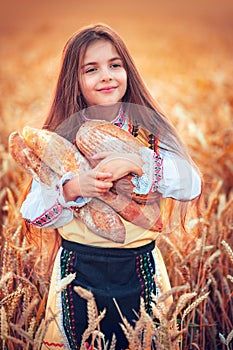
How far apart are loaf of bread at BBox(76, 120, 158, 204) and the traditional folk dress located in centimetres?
2

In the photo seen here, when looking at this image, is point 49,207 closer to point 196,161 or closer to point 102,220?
point 102,220

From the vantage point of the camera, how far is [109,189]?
1.42 metres

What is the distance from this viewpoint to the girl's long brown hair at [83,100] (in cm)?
152

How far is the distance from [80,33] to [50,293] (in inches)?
27.1

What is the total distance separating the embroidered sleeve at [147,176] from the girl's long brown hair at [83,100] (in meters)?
0.09

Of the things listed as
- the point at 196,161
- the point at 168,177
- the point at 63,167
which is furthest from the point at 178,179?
the point at 196,161

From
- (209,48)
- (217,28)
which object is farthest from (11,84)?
(217,28)

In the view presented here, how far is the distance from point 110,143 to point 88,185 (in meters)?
0.11

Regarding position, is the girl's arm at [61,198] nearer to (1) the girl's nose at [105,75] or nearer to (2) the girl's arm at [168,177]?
(2) the girl's arm at [168,177]


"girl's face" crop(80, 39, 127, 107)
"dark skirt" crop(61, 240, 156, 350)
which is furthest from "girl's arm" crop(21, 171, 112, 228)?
"girl's face" crop(80, 39, 127, 107)

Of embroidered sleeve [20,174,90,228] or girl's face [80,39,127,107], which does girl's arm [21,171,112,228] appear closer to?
embroidered sleeve [20,174,90,228]

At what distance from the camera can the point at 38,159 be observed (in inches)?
59.4

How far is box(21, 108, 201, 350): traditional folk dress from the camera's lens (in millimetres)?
1463

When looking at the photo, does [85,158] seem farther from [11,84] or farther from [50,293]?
[11,84]
